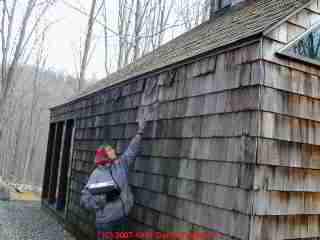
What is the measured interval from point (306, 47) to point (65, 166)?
7.31 metres

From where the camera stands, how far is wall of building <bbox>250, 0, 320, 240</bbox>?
8.86 feet

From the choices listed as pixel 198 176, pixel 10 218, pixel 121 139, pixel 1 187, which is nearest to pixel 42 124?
pixel 1 187

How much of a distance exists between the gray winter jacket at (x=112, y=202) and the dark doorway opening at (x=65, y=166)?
4.82 m

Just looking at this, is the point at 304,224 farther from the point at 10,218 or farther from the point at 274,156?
the point at 10,218

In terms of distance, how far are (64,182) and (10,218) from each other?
Answer: 5.27 ft

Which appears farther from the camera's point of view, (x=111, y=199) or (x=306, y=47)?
(x=111, y=199)

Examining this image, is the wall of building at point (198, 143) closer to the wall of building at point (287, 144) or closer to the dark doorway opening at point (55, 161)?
the wall of building at point (287, 144)

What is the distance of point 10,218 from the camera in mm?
8664

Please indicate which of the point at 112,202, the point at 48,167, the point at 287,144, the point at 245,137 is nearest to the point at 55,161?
the point at 48,167

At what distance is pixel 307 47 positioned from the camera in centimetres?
312

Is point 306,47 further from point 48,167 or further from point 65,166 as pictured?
point 48,167

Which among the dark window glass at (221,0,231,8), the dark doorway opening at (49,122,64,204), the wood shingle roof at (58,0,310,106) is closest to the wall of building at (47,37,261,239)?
the wood shingle roof at (58,0,310,106)

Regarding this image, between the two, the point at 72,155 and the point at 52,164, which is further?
the point at 52,164

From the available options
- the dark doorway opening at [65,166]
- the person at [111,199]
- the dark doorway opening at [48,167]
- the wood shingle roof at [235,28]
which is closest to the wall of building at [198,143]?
the wood shingle roof at [235,28]
